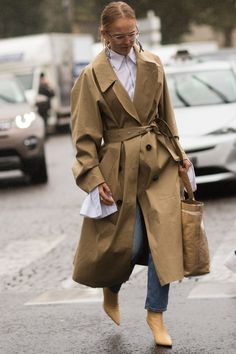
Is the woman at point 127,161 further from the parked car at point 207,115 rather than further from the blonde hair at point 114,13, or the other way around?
the parked car at point 207,115

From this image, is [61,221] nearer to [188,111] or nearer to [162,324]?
[188,111]

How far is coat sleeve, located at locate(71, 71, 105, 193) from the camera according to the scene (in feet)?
18.5

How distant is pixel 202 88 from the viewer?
13633mm

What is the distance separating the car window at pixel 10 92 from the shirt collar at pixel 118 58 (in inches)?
423

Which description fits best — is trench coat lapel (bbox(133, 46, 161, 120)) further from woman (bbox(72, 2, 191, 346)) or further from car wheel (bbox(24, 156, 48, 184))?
car wheel (bbox(24, 156, 48, 184))

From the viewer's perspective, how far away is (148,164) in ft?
18.5

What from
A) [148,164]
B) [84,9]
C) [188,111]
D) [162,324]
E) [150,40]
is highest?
[148,164]

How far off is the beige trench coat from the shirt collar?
3 centimetres

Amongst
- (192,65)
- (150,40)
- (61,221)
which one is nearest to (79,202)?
(61,221)

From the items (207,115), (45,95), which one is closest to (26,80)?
(45,95)

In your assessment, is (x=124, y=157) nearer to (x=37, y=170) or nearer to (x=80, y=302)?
(x=80, y=302)

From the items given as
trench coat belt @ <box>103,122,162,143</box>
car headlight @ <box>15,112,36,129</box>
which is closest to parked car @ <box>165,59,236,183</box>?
car headlight @ <box>15,112,36,129</box>

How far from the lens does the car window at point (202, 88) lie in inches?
525

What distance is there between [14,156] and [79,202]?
8.99 feet
